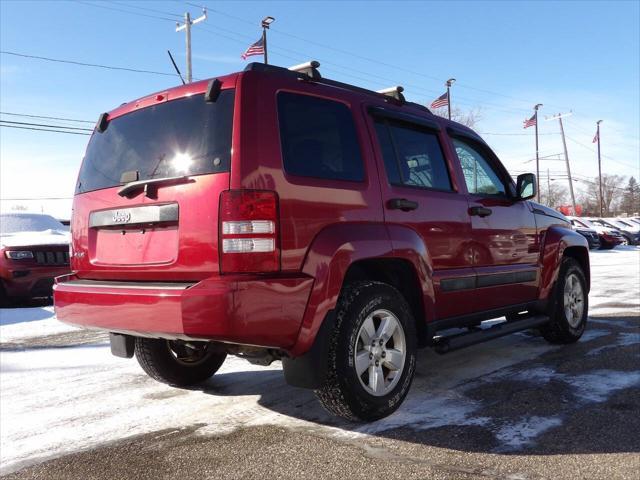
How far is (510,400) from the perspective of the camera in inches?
142

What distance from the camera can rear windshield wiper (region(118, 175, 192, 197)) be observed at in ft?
9.67

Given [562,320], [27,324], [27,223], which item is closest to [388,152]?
[562,320]

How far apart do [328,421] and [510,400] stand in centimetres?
121

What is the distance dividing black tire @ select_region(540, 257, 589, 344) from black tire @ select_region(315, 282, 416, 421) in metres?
2.56

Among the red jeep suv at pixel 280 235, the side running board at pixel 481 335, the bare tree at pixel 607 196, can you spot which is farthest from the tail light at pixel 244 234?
the bare tree at pixel 607 196

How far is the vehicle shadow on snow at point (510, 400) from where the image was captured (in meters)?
2.96

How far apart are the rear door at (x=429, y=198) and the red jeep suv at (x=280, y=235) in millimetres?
13

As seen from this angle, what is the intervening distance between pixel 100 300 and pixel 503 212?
3.20 metres

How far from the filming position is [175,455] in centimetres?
290

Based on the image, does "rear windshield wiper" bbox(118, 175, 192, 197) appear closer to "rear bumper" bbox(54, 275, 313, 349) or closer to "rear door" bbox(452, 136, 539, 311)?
"rear bumper" bbox(54, 275, 313, 349)

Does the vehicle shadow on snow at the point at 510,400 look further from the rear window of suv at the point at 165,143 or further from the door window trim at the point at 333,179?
the rear window of suv at the point at 165,143

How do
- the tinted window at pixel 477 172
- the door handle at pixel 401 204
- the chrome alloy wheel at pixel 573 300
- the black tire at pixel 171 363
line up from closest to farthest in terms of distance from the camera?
the door handle at pixel 401 204, the black tire at pixel 171 363, the tinted window at pixel 477 172, the chrome alloy wheel at pixel 573 300

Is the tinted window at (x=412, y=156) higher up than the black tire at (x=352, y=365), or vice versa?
the tinted window at (x=412, y=156)

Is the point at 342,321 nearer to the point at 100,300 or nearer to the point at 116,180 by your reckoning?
the point at 100,300
